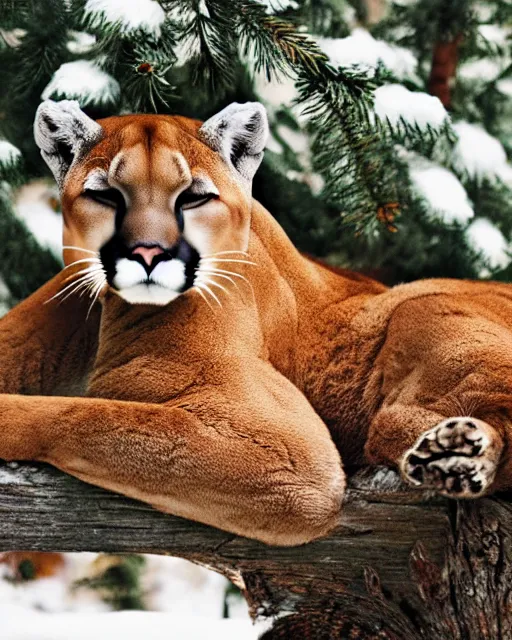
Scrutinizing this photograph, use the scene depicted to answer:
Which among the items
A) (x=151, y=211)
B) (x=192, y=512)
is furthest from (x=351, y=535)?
(x=151, y=211)

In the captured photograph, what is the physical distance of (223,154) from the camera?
8.98 feet

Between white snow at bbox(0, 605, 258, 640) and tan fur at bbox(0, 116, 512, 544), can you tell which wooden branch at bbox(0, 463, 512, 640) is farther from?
white snow at bbox(0, 605, 258, 640)

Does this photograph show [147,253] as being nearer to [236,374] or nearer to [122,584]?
[236,374]

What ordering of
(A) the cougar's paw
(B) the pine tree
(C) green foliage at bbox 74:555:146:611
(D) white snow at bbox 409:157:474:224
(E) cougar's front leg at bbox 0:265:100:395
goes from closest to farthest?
(A) the cougar's paw → (B) the pine tree → (E) cougar's front leg at bbox 0:265:100:395 → (D) white snow at bbox 409:157:474:224 → (C) green foliage at bbox 74:555:146:611

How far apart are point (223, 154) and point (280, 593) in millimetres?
1248

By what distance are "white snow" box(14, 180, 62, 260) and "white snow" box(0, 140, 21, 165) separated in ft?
1.52

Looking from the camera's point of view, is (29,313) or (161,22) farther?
(29,313)

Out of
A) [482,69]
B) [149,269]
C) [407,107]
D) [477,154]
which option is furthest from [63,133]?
[482,69]

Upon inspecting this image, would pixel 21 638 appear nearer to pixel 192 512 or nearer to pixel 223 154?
pixel 192 512

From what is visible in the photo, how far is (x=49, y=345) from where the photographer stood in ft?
10.3

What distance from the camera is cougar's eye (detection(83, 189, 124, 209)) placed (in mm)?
2559

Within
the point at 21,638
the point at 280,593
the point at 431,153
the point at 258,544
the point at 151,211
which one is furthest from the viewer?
the point at 431,153

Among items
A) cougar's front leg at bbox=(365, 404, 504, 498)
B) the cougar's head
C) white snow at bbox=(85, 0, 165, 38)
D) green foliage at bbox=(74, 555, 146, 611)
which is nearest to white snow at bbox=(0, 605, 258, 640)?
green foliage at bbox=(74, 555, 146, 611)

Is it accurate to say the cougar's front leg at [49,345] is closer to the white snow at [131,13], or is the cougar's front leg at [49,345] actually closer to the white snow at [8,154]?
the white snow at [8,154]
